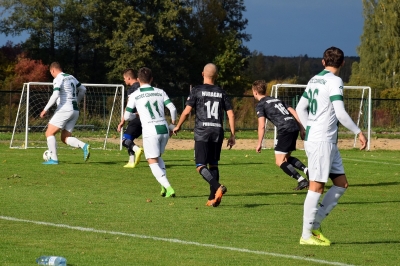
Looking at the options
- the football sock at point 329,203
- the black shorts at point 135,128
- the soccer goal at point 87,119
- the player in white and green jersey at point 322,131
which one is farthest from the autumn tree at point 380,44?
the player in white and green jersey at point 322,131

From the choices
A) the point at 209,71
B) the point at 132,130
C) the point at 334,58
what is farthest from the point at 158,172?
the point at 132,130

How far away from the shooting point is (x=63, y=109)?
17.8 meters

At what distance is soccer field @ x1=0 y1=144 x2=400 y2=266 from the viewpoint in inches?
312

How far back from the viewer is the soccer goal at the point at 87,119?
27.3 m

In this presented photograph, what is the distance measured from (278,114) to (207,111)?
269 cm

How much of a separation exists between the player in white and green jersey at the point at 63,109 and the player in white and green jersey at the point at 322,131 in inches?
388

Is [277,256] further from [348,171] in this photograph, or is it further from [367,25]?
[367,25]

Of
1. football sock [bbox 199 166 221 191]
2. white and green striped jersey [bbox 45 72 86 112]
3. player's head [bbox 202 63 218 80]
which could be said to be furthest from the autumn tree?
football sock [bbox 199 166 221 191]

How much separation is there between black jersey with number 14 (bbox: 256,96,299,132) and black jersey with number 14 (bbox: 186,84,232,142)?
2269mm

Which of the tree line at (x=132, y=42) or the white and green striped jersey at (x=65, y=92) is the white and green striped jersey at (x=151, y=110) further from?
the tree line at (x=132, y=42)

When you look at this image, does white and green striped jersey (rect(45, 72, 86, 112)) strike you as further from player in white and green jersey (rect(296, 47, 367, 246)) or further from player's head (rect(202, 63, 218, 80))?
player in white and green jersey (rect(296, 47, 367, 246))

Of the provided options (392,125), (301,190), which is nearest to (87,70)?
(392,125)

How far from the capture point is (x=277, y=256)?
7926 millimetres

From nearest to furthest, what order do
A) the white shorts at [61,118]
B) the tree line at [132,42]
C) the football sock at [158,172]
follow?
the football sock at [158,172]
the white shorts at [61,118]
the tree line at [132,42]
